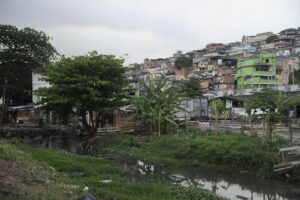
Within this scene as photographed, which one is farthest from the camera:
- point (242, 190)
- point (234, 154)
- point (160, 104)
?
point (160, 104)

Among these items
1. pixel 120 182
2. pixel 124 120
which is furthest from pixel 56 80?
pixel 120 182

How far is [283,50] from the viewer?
84688 mm

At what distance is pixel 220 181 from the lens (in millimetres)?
16797

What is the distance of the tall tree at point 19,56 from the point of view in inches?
1797

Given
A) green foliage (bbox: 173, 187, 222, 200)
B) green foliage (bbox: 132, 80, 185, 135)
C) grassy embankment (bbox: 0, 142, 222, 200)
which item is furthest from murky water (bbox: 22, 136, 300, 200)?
green foliage (bbox: 132, 80, 185, 135)

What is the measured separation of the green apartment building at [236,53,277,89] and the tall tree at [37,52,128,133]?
33.5 meters

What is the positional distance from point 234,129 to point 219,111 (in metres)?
1.92

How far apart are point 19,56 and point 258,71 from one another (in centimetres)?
3659

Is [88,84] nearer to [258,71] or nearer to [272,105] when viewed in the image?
[272,105]

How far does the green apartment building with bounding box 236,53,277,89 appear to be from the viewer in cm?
6100

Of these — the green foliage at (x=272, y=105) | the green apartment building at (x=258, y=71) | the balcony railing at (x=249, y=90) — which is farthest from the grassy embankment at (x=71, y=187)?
the green apartment building at (x=258, y=71)

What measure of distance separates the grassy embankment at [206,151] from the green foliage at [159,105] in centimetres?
219

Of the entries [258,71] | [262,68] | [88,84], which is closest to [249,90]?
[258,71]

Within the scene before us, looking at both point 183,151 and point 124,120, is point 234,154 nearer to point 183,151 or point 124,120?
point 183,151
